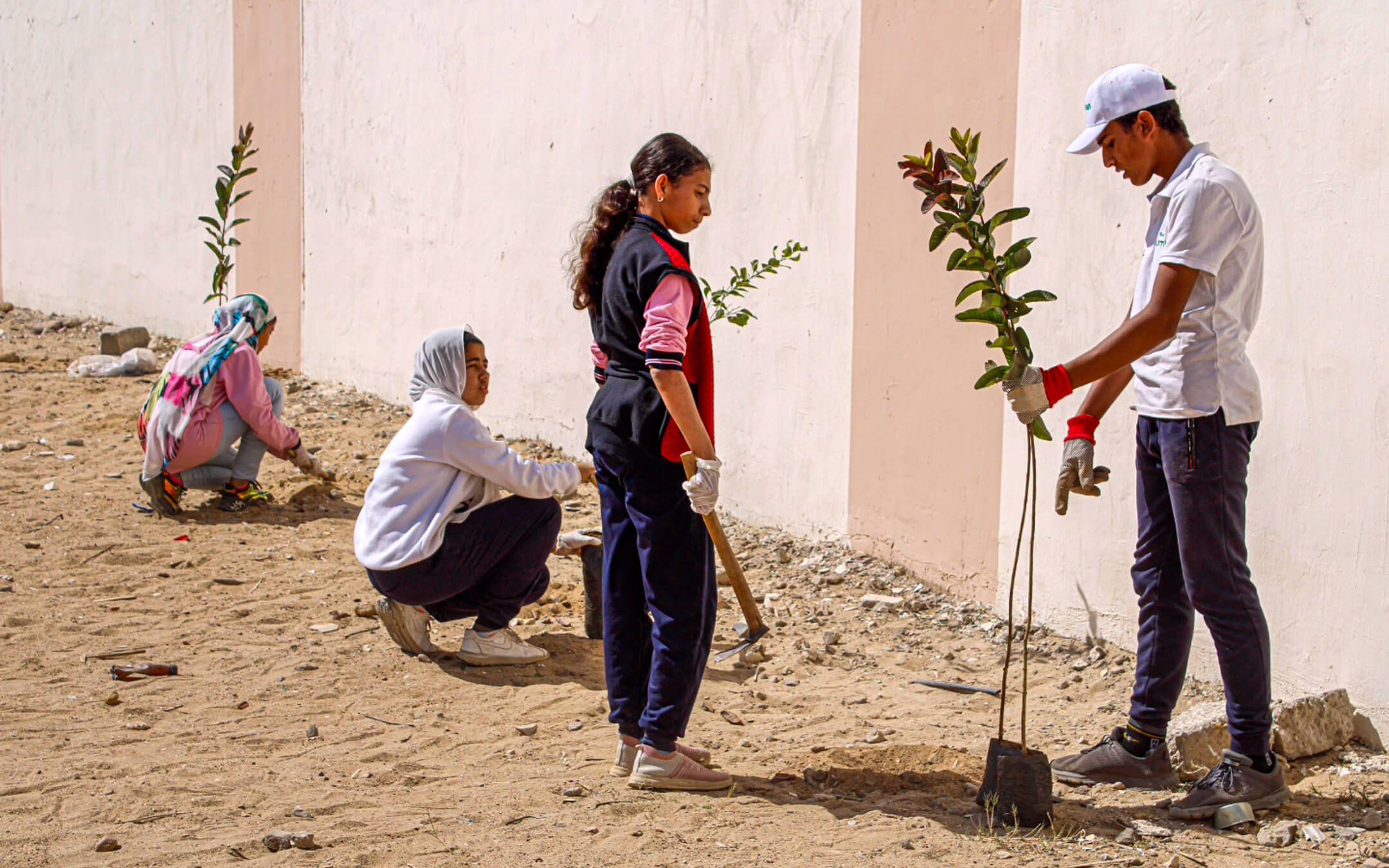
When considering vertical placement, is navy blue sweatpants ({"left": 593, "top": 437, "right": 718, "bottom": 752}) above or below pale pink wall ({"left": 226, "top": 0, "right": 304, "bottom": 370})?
below

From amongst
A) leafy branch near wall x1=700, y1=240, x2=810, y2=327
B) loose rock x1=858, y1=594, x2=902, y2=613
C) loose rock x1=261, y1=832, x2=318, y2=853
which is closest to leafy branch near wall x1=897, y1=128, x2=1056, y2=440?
loose rock x1=261, y1=832, x2=318, y2=853

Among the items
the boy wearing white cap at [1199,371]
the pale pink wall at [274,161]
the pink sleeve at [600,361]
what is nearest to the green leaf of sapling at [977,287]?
the boy wearing white cap at [1199,371]

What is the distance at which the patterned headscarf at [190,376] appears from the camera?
611 centimetres

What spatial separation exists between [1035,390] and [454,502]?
212 cm

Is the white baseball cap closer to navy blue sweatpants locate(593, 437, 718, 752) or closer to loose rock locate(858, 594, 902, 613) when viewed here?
navy blue sweatpants locate(593, 437, 718, 752)

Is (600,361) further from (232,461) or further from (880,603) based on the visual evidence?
(232,461)

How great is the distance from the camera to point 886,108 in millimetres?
5309

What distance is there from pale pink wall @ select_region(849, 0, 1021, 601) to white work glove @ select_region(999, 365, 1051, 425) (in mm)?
1888

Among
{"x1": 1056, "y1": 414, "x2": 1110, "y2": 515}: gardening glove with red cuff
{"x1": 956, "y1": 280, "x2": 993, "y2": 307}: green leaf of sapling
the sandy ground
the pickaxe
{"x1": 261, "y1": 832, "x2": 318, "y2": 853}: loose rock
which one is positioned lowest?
{"x1": 261, "y1": 832, "x2": 318, "y2": 853}: loose rock

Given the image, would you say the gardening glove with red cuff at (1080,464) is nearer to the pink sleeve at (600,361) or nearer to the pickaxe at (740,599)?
the pickaxe at (740,599)

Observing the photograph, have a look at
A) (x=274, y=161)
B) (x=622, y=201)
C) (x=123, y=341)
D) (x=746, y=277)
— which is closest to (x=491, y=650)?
(x=746, y=277)

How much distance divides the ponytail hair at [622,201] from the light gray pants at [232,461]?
10.8 feet

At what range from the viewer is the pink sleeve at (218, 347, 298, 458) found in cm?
618

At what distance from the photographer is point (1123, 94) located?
10.4ft
